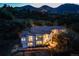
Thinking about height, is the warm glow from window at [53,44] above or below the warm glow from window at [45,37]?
below

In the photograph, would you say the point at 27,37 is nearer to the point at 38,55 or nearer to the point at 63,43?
the point at 38,55

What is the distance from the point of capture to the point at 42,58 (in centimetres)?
118

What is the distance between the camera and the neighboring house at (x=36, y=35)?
1176 mm

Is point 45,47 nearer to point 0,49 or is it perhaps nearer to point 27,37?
point 27,37

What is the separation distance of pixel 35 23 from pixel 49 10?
148 millimetres

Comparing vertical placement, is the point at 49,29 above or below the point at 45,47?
above

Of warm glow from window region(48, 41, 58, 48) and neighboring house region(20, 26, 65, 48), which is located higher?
neighboring house region(20, 26, 65, 48)

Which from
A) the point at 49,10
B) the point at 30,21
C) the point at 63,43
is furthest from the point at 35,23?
the point at 63,43

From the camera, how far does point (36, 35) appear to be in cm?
118

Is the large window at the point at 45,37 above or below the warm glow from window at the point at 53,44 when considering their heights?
above

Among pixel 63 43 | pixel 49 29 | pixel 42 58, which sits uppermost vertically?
pixel 49 29

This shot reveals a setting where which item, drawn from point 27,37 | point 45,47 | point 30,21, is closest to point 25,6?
point 30,21

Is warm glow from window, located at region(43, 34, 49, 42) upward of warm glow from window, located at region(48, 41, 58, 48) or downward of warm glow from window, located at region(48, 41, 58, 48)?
upward

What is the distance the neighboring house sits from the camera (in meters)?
1.18
